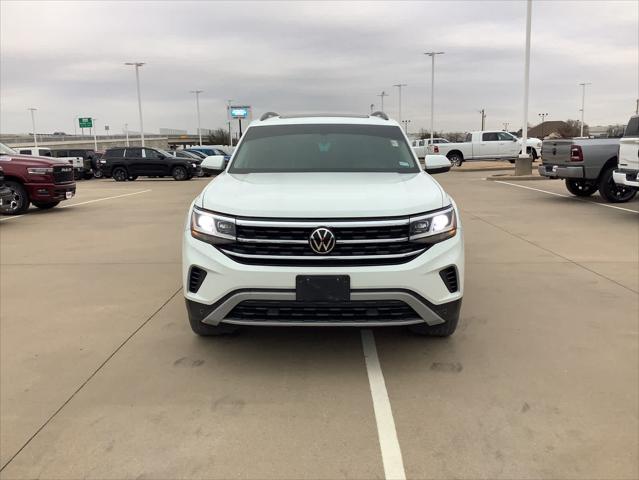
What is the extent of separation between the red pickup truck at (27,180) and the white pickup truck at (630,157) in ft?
40.6

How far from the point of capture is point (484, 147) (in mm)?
31531

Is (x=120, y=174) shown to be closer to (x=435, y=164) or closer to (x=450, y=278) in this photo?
(x=435, y=164)

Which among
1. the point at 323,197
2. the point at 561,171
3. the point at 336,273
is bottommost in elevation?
the point at 561,171

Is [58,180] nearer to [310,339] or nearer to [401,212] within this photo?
[310,339]

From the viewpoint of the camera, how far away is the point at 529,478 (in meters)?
2.62

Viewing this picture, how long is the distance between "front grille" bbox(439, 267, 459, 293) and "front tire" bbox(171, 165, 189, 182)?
25715 millimetres

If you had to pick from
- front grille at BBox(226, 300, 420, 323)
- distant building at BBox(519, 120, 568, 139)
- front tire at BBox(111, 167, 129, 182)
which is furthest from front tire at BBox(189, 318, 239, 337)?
distant building at BBox(519, 120, 568, 139)

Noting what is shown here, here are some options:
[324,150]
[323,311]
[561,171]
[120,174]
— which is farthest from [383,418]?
[120,174]

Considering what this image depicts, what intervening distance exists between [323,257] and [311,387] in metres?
0.87

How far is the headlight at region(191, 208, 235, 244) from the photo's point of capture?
11.7ft

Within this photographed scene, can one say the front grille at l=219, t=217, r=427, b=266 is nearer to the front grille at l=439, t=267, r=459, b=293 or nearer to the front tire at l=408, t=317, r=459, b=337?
the front grille at l=439, t=267, r=459, b=293

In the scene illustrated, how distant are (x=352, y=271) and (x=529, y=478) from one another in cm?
149

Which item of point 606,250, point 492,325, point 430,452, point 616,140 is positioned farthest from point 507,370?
point 616,140

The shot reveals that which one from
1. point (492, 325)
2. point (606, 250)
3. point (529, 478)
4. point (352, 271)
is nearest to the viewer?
point (529, 478)
